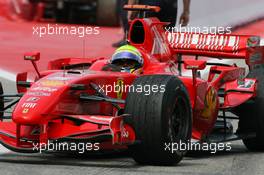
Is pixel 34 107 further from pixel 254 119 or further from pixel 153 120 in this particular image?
pixel 254 119

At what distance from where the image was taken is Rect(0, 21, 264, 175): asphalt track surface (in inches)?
334

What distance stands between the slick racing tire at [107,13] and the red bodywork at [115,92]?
820 centimetres

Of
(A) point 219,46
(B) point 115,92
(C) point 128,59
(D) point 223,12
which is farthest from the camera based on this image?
(D) point 223,12

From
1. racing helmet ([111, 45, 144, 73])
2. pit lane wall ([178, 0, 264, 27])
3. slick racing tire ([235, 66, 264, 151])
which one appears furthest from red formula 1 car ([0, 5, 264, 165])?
pit lane wall ([178, 0, 264, 27])

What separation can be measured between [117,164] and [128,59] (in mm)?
1471

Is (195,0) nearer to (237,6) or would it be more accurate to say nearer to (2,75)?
(237,6)

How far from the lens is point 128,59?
10086mm

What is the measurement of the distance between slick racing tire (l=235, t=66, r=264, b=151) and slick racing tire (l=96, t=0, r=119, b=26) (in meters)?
9.28

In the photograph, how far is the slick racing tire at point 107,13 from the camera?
19.8 m

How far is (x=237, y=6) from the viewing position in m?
19.9

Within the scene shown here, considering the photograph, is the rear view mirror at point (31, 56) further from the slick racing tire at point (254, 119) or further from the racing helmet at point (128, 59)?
the slick racing tire at point (254, 119)

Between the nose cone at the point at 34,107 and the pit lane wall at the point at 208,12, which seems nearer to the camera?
the nose cone at the point at 34,107

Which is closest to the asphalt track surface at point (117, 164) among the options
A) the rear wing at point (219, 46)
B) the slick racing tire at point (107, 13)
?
the rear wing at point (219, 46)

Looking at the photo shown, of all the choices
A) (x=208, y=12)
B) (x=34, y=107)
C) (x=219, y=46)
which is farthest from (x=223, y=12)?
(x=34, y=107)
